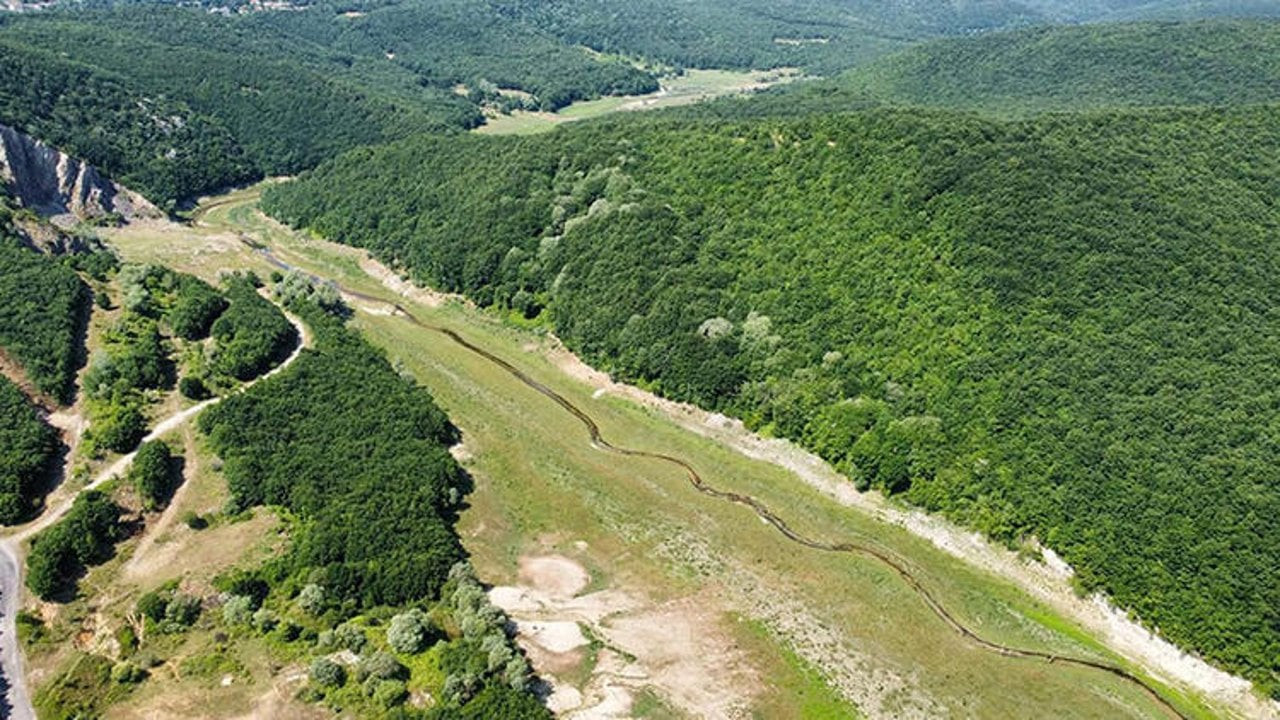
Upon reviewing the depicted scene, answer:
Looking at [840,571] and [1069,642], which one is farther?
[840,571]

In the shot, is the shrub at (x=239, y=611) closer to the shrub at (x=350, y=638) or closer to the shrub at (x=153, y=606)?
the shrub at (x=153, y=606)

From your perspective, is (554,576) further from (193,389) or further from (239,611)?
(193,389)

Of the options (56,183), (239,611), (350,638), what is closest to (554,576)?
(350,638)

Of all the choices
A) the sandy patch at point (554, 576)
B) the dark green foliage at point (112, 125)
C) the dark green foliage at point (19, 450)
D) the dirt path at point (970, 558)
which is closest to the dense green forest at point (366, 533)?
the sandy patch at point (554, 576)

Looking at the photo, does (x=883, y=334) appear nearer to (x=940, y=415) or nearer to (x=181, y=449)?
(x=940, y=415)

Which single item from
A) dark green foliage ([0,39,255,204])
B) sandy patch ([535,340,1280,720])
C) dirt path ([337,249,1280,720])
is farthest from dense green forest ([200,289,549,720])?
dark green foliage ([0,39,255,204])

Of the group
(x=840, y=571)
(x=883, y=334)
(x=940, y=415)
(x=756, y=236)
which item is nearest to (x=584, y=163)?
(x=756, y=236)

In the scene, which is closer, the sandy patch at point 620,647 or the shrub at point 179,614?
the sandy patch at point 620,647
